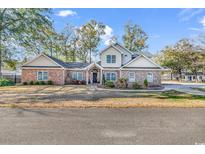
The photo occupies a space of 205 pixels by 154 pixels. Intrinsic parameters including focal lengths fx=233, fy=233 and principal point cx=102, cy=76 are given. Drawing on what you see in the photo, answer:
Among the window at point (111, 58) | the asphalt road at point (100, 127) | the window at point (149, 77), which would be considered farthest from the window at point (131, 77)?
the asphalt road at point (100, 127)

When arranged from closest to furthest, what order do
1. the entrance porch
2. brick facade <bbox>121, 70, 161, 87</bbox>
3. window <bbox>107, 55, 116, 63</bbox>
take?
brick facade <bbox>121, 70, 161, 87</bbox> < window <bbox>107, 55, 116, 63</bbox> < the entrance porch

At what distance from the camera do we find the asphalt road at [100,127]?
233 inches

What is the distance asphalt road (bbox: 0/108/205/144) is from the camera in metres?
5.92

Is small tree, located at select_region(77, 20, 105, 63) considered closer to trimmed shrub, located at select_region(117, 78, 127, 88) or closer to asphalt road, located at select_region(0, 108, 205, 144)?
trimmed shrub, located at select_region(117, 78, 127, 88)

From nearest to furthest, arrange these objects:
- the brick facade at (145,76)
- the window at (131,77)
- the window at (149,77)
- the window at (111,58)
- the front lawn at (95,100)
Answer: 1. the front lawn at (95,100)
2. the brick facade at (145,76)
3. the window at (149,77)
4. the window at (131,77)
5. the window at (111,58)

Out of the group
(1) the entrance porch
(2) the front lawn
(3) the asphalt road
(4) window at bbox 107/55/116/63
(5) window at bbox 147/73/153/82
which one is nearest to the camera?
(3) the asphalt road

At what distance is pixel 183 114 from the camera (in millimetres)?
9438

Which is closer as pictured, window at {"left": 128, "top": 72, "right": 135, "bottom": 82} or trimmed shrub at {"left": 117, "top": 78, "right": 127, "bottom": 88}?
trimmed shrub at {"left": 117, "top": 78, "right": 127, "bottom": 88}

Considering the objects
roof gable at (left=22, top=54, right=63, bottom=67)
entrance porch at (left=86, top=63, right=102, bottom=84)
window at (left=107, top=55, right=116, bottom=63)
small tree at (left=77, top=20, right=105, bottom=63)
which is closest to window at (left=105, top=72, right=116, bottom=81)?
entrance porch at (left=86, top=63, right=102, bottom=84)

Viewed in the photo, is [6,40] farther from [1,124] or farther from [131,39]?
[131,39]

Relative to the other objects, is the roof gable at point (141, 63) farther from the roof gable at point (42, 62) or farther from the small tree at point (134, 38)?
the small tree at point (134, 38)

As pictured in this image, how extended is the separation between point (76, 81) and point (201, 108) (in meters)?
20.9

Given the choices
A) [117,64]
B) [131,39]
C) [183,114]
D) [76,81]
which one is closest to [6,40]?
[76,81]

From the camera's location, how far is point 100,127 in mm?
7133
